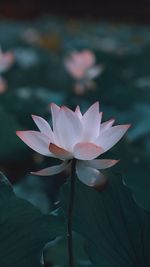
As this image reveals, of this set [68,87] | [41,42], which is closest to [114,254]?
[68,87]

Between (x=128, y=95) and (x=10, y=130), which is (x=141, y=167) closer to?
(x=10, y=130)

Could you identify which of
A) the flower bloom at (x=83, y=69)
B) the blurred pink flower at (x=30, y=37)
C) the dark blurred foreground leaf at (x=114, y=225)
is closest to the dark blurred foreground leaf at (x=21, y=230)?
the dark blurred foreground leaf at (x=114, y=225)

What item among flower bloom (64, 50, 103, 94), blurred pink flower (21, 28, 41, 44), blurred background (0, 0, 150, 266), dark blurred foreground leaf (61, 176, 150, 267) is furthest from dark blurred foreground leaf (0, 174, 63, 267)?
blurred pink flower (21, 28, 41, 44)

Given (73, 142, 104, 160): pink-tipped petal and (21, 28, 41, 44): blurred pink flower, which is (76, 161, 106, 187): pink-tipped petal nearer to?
(73, 142, 104, 160): pink-tipped petal

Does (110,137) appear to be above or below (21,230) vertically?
above

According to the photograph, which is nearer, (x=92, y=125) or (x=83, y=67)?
(x=92, y=125)

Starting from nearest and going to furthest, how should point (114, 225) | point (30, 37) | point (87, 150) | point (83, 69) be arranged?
1. point (87, 150)
2. point (114, 225)
3. point (83, 69)
4. point (30, 37)

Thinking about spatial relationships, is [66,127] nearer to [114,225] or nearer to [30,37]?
[114,225]

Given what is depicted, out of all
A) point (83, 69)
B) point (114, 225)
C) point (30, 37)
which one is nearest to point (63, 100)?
point (83, 69)
